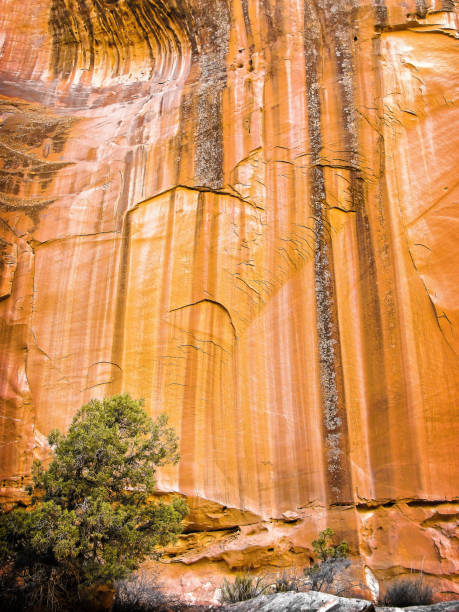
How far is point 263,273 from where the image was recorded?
9914 millimetres

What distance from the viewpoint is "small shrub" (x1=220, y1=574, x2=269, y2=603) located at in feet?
25.4

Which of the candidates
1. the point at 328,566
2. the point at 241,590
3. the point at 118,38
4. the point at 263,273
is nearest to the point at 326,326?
the point at 263,273

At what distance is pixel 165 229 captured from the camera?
420 inches

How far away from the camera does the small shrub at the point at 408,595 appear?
23.9ft

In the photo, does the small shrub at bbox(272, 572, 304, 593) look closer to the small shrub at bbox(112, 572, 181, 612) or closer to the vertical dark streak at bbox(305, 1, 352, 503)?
the vertical dark streak at bbox(305, 1, 352, 503)

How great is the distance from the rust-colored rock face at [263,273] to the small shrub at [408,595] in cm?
54

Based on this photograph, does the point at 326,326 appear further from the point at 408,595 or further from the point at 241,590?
the point at 241,590

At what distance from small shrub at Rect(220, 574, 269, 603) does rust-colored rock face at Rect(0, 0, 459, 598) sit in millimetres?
715

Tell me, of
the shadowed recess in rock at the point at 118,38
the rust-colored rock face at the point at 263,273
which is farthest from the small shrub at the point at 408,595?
the shadowed recess in rock at the point at 118,38

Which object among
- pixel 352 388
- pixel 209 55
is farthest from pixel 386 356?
pixel 209 55

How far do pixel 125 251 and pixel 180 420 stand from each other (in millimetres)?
3361

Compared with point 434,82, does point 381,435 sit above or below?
below

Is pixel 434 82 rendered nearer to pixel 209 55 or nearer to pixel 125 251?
pixel 209 55

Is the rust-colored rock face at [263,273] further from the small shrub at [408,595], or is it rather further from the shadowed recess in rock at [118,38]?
the small shrub at [408,595]
